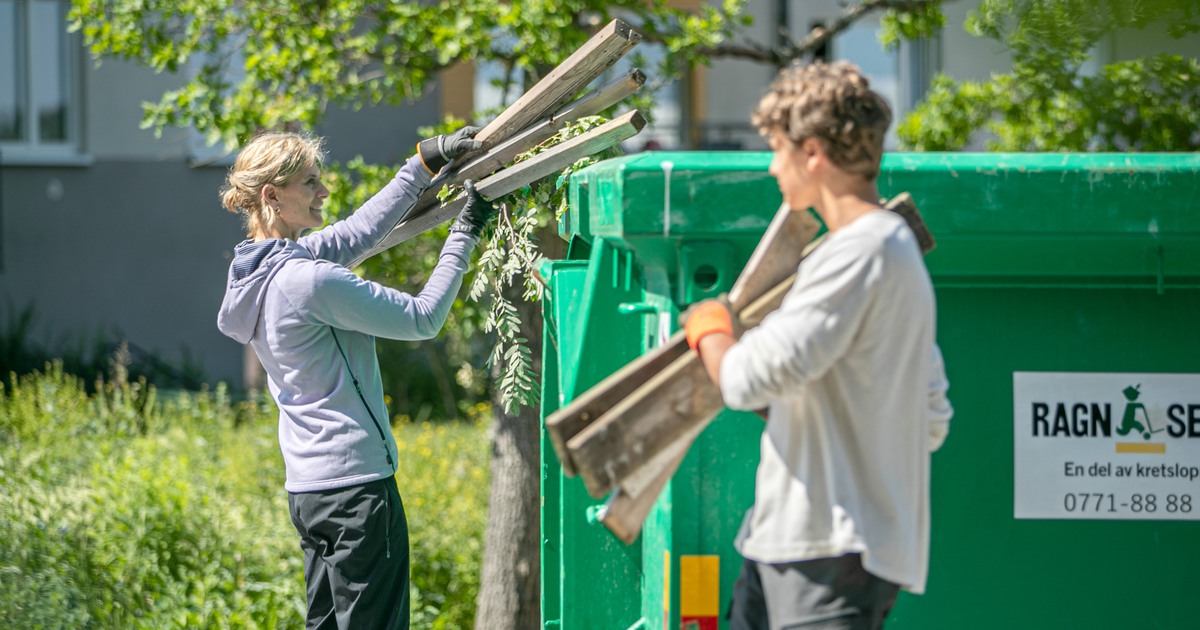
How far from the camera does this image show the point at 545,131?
3.18m

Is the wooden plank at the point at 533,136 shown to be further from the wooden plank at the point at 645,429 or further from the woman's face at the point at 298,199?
the wooden plank at the point at 645,429

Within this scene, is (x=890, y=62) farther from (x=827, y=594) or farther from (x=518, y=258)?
(x=827, y=594)

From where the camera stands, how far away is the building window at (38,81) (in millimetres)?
10000

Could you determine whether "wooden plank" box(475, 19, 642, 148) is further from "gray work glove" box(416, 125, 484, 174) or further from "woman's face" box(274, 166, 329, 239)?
"woman's face" box(274, 166, 329, 239)

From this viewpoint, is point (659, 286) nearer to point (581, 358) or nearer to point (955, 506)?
point (581, 358)

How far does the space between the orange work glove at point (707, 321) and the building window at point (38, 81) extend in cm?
937

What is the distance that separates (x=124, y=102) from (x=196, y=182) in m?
0.89

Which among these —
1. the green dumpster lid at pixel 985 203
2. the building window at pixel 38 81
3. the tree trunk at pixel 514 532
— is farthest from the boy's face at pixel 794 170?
the building window at pixel 38 81

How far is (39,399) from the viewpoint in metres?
6.26

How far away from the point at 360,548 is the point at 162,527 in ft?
6.82

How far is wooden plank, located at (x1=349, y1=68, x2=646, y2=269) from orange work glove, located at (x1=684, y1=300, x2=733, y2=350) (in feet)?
3.97

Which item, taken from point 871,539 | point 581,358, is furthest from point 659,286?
point 871,539

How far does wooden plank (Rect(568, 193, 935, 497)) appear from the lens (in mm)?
1916

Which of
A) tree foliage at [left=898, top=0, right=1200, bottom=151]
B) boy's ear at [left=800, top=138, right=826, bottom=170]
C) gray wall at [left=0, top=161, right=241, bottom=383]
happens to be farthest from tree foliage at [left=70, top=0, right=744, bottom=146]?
gray wall at [left=0, top=161, right=241, bottom=383]
